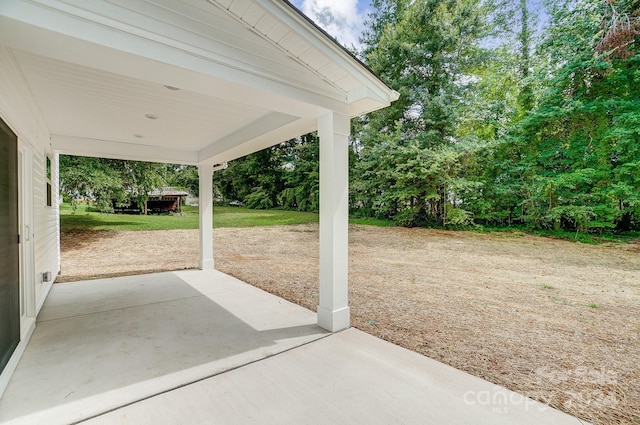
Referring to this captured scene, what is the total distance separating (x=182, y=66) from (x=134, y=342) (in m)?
2.63

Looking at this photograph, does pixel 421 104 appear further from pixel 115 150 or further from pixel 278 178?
pixel 278 178

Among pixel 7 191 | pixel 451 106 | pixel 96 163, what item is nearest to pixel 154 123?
pixel 7 191

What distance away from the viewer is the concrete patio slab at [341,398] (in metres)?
1.87

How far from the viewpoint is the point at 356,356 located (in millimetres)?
2666

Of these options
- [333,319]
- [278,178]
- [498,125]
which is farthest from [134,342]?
[278,178]

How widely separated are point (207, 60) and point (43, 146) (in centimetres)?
373

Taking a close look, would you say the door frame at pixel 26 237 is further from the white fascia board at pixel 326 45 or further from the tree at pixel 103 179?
the tree at pixel 103 179

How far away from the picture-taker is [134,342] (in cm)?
292

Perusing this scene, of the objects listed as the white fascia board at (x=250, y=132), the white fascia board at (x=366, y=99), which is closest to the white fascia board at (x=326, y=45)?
the white fascia board at (x=366, y=99)

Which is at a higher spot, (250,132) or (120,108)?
(120,108)

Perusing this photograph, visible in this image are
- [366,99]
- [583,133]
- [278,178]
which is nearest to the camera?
[366,99]

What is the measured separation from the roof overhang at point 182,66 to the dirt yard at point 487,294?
8.63 ft

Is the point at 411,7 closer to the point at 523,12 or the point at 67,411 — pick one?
the point at 523,12

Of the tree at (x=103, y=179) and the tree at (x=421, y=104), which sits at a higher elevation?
the tree at (x=421, y=104)
